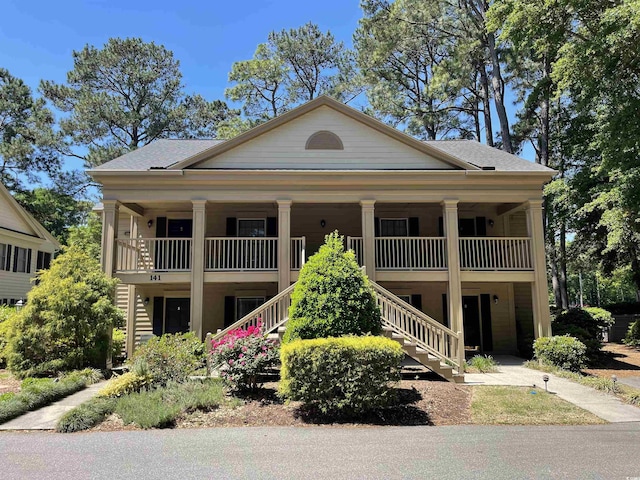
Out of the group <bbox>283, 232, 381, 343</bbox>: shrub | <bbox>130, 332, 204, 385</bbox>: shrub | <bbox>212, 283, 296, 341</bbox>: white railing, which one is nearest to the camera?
<bbox>283, 232, 381, 343</bbox>: shrub

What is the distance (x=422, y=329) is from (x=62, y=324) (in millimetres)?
8870

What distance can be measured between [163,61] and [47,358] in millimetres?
27850

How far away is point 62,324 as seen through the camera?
34.8ft

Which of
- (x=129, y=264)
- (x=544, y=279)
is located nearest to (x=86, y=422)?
(x=129, y=264)

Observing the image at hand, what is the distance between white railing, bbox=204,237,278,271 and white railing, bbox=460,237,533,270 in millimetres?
6238

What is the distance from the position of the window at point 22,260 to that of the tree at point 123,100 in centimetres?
771

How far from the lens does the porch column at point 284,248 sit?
13.3 meters

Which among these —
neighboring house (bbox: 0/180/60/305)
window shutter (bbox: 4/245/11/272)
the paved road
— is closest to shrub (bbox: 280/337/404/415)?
the paved road

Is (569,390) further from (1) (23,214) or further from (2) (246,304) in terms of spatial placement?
(1) (23,214)

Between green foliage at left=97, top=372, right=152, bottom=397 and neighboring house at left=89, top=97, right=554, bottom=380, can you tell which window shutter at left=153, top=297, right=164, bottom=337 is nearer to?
neighboring house at left=89, top=97, right=554, bottom=380

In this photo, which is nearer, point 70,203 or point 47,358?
point 47,358

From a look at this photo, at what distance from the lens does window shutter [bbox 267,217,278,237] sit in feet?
52.5

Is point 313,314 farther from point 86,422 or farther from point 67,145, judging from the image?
point 67,145

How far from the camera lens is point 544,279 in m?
13.7
